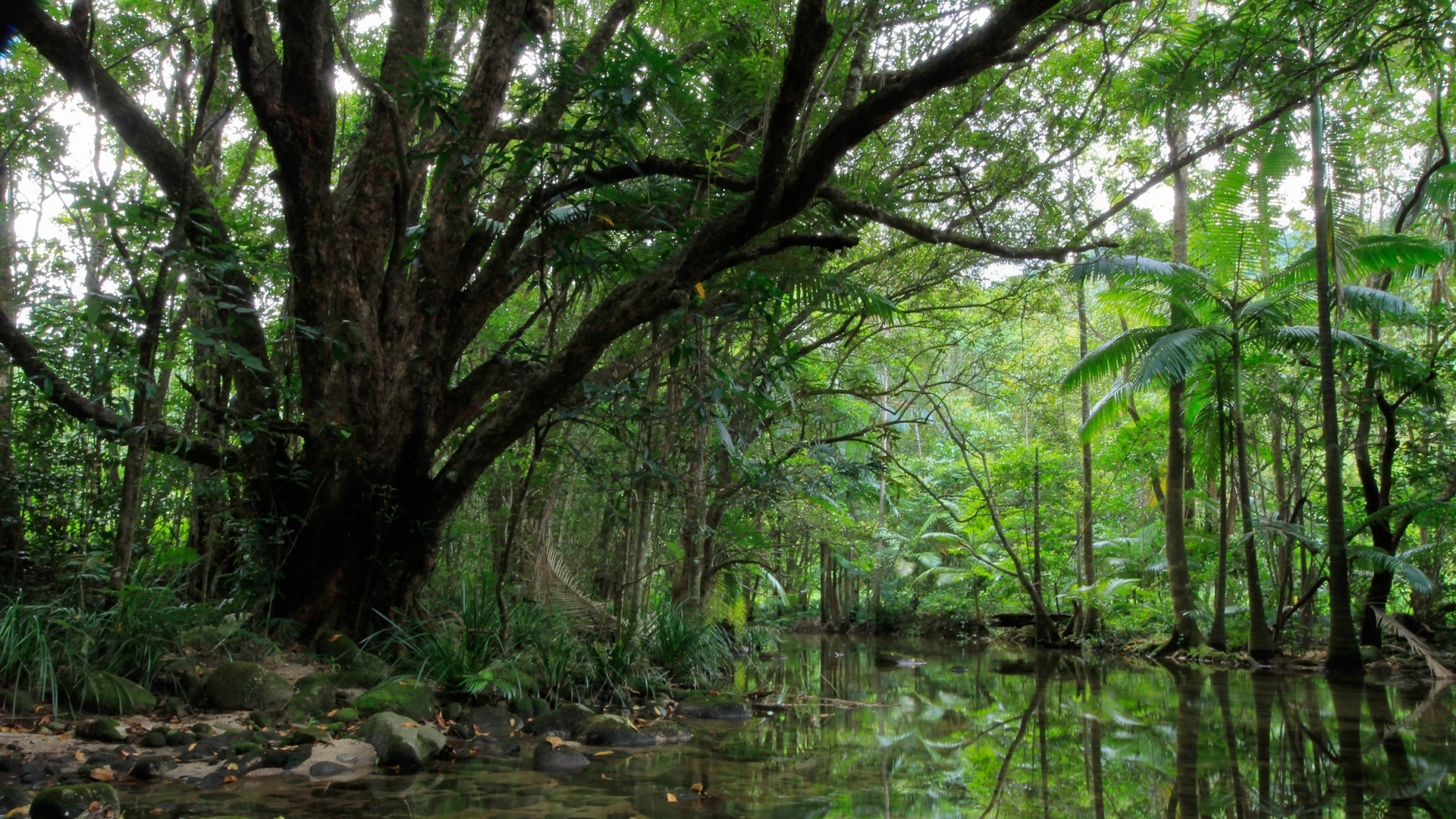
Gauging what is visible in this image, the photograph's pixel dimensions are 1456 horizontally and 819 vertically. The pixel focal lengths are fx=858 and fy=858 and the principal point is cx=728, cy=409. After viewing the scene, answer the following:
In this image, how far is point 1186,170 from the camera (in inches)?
512

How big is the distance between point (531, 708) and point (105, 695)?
2275 mm

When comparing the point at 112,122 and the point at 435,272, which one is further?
the point at 435,272

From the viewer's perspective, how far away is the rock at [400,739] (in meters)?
4.09

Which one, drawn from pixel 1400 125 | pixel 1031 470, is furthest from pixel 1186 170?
pixel 1031 470

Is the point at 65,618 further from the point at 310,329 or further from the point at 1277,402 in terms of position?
Result: the point at 1277,402

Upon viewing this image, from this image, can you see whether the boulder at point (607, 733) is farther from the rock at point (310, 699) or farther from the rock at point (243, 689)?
the rock at point (243, 689)

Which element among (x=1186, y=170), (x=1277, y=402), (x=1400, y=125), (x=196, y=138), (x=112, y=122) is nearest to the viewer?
(x=196, y=138)

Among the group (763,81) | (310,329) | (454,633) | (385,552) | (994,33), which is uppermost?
(763,81)

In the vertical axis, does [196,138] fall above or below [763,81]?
below

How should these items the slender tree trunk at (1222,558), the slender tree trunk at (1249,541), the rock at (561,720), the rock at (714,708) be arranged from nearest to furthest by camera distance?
the rock at (561,720) < the rock at (714,708) < the slender tree trunk at (1249,541) < the slender tree trunk at (1222,558)

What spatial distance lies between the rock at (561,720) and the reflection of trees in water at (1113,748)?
3.25 feet

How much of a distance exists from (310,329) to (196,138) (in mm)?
1096

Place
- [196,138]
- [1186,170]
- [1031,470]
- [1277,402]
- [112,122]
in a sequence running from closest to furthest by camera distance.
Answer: [196,138] < [112,122] < [1277,402] < [1186,170] < [1031,470]

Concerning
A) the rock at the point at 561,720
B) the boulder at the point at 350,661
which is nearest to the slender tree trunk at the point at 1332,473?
the rock at the point at 561,720
